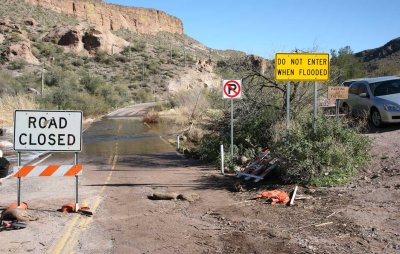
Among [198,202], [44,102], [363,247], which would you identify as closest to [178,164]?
[198,202]

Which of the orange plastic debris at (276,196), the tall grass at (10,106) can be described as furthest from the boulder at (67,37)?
the orange plastic debris at (276,196)

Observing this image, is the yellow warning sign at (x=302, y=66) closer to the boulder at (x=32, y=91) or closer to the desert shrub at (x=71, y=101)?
the desert shrub at (x=71, y=101)

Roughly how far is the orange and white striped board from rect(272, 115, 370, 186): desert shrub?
493 centimetres

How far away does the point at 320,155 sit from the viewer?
1195 centimetres

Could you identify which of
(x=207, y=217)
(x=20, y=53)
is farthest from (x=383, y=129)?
(x=20, y=53)

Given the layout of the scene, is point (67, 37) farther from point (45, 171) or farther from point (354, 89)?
point (45, 171)

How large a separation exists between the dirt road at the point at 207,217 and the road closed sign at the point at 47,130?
4.16ft

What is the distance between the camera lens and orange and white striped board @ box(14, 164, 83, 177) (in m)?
9.48

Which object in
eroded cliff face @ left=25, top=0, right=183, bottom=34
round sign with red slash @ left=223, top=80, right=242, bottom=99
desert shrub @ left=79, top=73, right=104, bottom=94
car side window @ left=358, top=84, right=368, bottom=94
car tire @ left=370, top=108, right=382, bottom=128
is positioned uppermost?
eroded cliff face @ left=25, top=0, right=183, bottom=34

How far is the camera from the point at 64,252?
712 centimetres

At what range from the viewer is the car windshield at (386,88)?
1759 cm

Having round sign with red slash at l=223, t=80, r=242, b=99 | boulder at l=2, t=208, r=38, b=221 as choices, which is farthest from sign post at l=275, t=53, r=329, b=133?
boulder at l=2, t=208, r=38, b=221

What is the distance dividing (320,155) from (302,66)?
9.00ft

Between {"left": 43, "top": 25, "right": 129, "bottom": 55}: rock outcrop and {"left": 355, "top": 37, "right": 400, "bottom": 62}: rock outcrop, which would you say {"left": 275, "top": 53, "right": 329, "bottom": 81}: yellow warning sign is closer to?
{"left": 355, "top": 37, "right": 400, "bottom": 62}: rock outcrop
